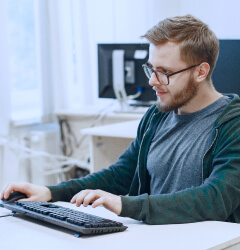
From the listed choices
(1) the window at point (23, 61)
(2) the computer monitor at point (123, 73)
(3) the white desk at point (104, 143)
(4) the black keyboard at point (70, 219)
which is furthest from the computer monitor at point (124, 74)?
(4) the black keyboard at point (70, 219)

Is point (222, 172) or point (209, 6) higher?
point (209, 6)

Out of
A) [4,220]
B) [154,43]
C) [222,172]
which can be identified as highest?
[154,43]

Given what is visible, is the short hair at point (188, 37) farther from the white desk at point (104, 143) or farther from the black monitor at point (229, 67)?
the white desk at point (104, 143)

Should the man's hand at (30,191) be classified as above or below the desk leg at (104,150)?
above

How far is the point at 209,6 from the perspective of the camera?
3.74 m

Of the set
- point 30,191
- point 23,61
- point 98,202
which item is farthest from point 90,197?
point 23,61

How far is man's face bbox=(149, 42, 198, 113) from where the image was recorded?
161 cm

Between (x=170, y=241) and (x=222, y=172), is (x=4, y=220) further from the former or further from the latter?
(x=222, y=172)

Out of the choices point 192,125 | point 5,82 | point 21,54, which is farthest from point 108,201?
point 21,54

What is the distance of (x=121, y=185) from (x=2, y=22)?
2.11 metres

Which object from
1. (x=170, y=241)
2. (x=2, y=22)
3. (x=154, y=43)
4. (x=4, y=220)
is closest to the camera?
(x=170, y=241)

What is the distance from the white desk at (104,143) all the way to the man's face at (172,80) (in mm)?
857

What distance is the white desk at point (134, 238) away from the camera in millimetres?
1188

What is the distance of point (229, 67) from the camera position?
7.16 ft
